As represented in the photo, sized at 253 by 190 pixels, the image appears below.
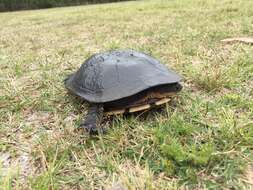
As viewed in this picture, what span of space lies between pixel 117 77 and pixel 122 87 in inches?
3.7

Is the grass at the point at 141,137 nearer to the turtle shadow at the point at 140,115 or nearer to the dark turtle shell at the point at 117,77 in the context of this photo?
the turtle shadow at the point at 140,115

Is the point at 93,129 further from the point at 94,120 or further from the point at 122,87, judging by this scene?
the point at 122,87

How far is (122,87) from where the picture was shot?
164 centimetres

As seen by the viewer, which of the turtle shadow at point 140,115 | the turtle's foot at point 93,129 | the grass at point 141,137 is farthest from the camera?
the turtle shadow at point 140,115

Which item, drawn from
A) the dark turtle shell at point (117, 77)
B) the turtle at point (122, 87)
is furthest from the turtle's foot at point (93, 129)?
the dark turtle shell at point (117, 77)

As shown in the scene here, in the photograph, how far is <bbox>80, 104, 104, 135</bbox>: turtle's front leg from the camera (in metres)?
1.55

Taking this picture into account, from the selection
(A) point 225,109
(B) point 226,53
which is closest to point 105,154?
(A) point 225,109

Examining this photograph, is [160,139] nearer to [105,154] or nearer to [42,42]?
[105,154]

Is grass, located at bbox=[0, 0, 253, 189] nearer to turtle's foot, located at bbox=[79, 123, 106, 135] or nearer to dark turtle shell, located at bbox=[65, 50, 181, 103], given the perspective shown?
turtle's foot, located at bbox=[79, 123, 106, 135]

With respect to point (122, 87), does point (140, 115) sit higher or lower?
lower

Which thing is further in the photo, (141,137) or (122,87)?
(122,87)

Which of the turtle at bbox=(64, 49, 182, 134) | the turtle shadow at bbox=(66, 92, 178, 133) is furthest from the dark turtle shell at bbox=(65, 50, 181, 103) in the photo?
the turtle shadow at bbox=(66, 92, 178, 133)

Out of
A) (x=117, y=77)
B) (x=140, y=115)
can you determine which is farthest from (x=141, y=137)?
(x=117, y=77)

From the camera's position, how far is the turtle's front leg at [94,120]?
155cm
